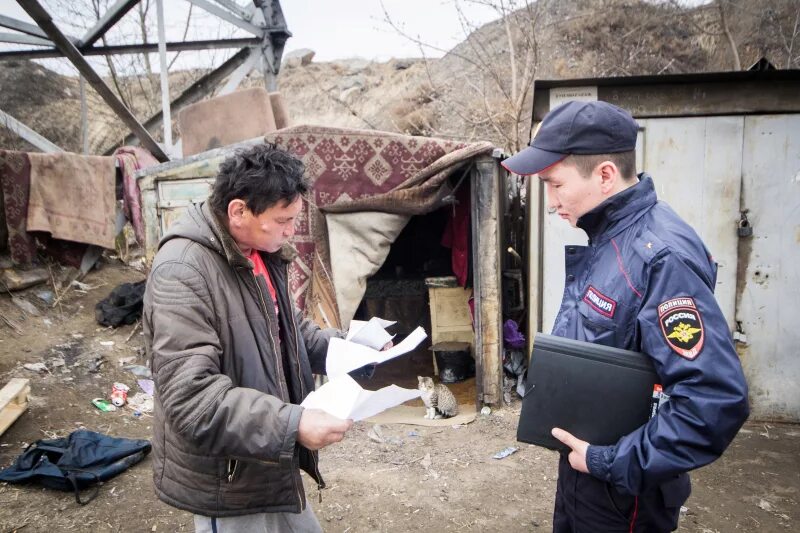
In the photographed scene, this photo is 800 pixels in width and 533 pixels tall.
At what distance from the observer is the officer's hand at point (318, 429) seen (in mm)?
1453

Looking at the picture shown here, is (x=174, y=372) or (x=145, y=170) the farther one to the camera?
(x=145, y=170)

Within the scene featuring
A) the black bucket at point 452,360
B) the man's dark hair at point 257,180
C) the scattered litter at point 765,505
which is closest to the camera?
the man's dark hair at point 257,180

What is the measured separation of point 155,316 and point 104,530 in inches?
110

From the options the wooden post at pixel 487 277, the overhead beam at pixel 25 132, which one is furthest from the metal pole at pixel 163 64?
the wooden post at pixel 487 277

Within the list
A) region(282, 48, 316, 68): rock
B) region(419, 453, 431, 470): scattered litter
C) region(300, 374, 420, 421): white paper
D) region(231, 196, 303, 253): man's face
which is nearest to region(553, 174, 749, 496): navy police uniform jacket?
region(300, 374, 420, 421): white paper

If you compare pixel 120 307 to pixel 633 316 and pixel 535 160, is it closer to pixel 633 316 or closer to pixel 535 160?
pixel 535 160

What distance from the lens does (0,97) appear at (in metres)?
14.5

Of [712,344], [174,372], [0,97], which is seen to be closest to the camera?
[712,344]

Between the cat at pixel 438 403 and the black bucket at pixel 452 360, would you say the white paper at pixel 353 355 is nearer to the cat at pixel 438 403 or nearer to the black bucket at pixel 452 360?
the cat at pixel 438 403

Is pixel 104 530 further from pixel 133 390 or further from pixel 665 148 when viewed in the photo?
pixel 665 148

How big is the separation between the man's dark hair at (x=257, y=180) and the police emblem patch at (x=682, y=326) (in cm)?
120

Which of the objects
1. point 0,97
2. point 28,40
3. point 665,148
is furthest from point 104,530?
point 0,97

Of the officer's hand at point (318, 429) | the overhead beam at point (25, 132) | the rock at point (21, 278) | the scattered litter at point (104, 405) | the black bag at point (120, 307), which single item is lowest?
the scattered litter at point (104, 405)

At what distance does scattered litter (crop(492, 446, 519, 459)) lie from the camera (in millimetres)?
4430
